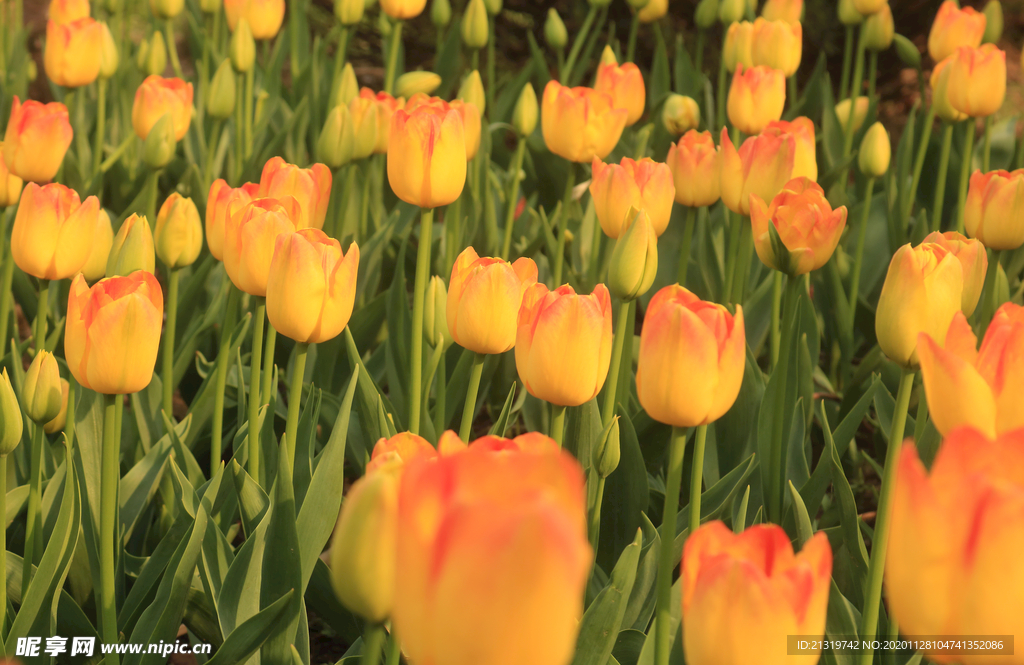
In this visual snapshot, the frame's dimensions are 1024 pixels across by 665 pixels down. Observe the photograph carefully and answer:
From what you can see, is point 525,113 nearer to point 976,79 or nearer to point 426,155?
point 426,155

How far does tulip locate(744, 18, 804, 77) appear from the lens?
2.31 m

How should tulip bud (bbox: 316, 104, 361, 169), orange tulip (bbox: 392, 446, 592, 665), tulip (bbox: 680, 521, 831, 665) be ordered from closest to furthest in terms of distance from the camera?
orange tulip (bbox: 392, 446, 592, 665), tulip (bbox: 680, 521, 831, 665), tulip bud (bbox: 316, 104, 361, 169)

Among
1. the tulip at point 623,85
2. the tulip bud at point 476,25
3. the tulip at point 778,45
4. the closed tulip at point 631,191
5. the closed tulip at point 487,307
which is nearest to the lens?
the closed tulip at point 487,307

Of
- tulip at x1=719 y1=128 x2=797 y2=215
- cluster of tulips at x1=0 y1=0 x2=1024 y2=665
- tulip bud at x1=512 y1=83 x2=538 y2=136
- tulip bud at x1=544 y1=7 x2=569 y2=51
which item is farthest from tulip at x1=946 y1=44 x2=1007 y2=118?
tulip bud at x1=544 y1=7 x2=569 y2=51

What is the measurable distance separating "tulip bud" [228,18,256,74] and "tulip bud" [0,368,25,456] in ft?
5.03

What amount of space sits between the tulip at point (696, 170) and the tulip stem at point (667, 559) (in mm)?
834

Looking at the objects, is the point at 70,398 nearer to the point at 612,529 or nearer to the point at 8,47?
the point at 612,529

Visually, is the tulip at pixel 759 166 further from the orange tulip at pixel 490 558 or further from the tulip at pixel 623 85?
the orange tulip at pixel 490 558

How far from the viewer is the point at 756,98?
197cm

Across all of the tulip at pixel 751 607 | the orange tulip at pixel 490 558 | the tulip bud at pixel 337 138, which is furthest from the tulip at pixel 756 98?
the orange tulip at pixel 490 558

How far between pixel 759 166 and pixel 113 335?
1013 millimetres

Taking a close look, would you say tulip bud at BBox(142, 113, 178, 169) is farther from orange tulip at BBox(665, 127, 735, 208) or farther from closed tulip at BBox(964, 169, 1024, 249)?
closed tulip at BBox(964, 169, 1024, 249)

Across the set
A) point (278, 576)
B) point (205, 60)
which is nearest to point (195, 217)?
point (278, 576)

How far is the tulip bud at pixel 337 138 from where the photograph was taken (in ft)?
5.73
